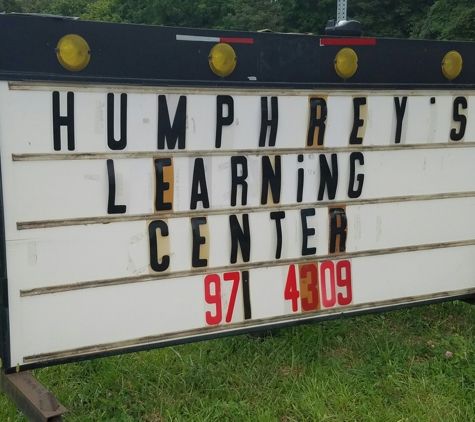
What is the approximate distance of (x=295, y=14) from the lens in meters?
35.6

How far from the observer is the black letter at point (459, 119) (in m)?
3.34

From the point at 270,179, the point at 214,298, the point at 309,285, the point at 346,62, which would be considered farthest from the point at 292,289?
the point at 346,62

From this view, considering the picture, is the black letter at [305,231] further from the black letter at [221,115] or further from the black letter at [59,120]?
the black letter at [59,120]

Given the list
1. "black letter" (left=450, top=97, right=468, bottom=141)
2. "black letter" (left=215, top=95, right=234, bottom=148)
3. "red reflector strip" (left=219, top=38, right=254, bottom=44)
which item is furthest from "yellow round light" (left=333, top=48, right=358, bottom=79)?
"black letter" (left=450, top=97, right=468, bottom=141)

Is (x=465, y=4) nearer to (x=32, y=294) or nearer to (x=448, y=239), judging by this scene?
(x=448, y=239)

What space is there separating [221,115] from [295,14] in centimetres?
3492

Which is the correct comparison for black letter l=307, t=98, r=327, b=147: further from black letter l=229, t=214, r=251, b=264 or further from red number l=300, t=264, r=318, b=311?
red number l=300, t=264, r=318, b=311

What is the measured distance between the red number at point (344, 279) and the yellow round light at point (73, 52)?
1652 millimetres

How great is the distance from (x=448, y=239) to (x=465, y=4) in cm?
2022

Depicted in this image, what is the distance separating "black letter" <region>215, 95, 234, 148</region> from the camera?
274 cm

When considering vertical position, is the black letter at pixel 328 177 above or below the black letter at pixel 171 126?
below

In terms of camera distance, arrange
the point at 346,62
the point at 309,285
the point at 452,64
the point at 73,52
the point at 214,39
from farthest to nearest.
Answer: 1. the point at 452,64
2. the point at 309,285
3. the point at 346,62
4. the point at 214,39
5. the point at 73,52

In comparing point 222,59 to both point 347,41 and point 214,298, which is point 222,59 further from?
point 214,298

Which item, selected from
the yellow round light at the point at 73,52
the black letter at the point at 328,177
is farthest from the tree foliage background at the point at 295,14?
the yellow round light at the point at 73,52
